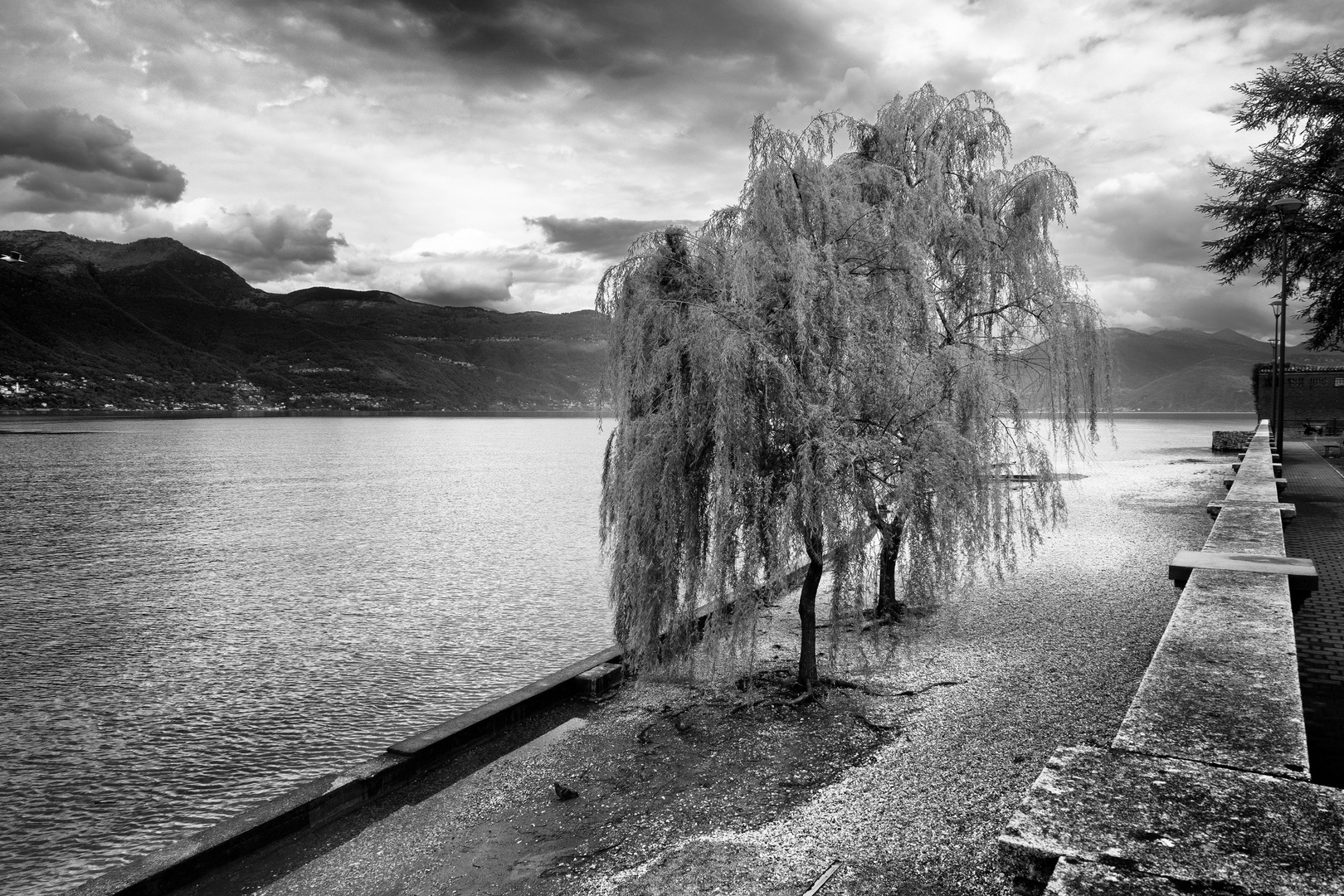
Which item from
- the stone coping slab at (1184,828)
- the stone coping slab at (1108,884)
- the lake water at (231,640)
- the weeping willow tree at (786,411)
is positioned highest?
the weeping willow tree at (786,411)

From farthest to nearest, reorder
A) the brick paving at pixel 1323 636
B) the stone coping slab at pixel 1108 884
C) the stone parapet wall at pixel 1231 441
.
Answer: the stone parapet wall at pixel 1231 441
the brick paving at pixel 1323 636
the stone coping slab at pixel 1108 884

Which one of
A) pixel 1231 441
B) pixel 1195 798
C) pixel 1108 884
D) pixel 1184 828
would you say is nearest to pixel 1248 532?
pixel 1195 798

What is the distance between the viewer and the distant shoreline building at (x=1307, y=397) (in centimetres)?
6519

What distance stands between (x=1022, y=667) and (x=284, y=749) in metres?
9.70

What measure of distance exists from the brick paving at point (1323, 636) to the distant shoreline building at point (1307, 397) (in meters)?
58.8

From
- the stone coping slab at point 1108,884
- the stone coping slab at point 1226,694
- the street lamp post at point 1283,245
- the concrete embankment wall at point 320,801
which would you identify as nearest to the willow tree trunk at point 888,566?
the stone coping slab at point 1226,694

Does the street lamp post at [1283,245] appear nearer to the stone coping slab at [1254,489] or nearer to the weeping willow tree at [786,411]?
the stone coping slab at [1254,489]

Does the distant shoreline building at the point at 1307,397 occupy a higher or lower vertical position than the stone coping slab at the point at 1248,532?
higher

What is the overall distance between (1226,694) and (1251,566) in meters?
4.49

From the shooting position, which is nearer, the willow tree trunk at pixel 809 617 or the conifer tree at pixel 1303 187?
the willow tree trunk at pixel 809 617

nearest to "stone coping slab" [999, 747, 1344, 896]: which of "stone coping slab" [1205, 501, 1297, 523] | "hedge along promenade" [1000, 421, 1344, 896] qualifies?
"hedge along promenade" [1000, 421, 1344, 896]

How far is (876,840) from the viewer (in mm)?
6215

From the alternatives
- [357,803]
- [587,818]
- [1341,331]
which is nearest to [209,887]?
[357,803]

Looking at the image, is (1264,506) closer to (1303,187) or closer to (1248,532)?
(1248,532)
